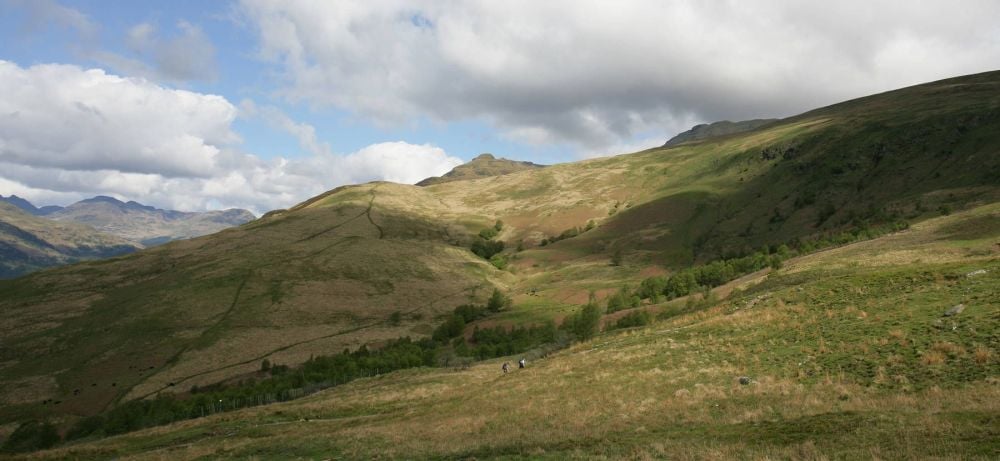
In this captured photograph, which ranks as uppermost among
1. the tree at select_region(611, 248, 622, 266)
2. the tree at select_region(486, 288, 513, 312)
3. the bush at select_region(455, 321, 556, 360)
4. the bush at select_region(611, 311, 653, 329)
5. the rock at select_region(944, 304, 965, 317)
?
the rock at select_region(944, 304, 965, 317)

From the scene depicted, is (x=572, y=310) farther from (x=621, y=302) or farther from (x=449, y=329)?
(x=449, y=329)

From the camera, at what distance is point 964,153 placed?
144250 mm

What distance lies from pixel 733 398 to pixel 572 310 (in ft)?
338

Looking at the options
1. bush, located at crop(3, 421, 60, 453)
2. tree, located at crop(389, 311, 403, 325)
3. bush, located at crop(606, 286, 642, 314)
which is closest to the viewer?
bush, located at crop(3, 421, 60, 453)

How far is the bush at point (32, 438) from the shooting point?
79625 mm

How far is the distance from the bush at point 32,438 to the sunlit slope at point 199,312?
37.6ft

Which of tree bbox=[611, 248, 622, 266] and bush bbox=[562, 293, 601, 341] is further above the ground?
tree bbox=[611, 248, 622, 266]

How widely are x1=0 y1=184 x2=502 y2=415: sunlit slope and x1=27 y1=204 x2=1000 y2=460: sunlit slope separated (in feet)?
233

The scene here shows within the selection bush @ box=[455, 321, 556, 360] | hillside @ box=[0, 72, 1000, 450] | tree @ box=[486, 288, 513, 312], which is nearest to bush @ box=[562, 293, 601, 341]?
bush @ box=[455, 321, 556, 360]

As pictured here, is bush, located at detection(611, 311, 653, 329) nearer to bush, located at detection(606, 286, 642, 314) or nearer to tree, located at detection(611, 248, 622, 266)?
bush, located at detection(606, 286, 642, 314)

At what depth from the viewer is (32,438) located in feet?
273

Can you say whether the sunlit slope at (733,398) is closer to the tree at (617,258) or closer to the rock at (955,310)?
the rock at (955,310)

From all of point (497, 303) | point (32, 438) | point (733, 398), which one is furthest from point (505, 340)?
point (733, 398)

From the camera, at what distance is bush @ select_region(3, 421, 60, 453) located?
79625 millimetres
